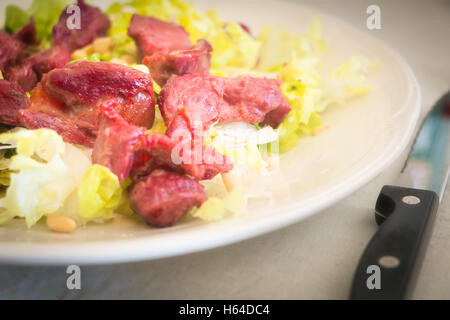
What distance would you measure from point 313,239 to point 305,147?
0.52 meters

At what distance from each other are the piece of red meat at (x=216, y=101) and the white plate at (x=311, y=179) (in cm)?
23

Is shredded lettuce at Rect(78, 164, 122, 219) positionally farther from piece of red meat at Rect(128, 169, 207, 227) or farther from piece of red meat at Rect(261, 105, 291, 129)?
piece of red meat at Rect(261, 105, 291, 129)

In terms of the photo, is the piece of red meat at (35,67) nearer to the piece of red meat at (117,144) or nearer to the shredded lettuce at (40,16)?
the shredded lettuce at (40,16)

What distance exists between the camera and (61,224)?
59.5 inches

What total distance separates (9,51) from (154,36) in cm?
67

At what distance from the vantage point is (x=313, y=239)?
1.78 metres

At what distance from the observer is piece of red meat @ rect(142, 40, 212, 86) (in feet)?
6.60

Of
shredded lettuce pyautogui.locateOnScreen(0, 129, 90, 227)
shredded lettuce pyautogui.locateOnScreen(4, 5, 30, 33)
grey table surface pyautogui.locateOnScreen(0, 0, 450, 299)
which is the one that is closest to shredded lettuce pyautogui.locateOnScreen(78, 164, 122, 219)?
shredded lettuce pyautogui.locateOnScreen(0, 129, 90, 227)

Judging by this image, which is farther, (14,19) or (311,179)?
(14,19)

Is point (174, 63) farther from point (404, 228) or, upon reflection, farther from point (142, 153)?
point (404, 228)

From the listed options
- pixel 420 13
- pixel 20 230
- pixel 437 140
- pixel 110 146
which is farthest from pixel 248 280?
pixel 420 13

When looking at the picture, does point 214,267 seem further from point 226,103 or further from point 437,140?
point 437,140

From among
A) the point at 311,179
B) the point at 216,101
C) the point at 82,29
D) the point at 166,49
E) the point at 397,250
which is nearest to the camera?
the point at 397,250

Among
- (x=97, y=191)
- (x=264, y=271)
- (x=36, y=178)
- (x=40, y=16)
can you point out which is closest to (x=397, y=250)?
(x=264, y=271)
